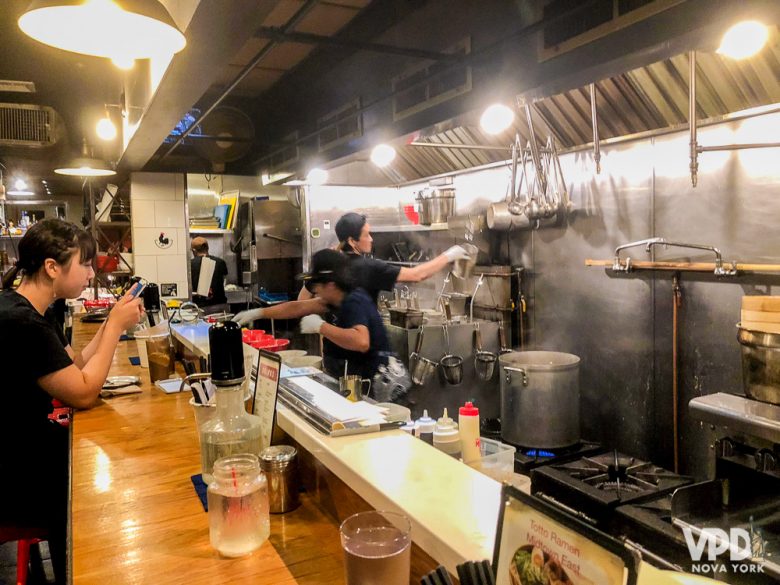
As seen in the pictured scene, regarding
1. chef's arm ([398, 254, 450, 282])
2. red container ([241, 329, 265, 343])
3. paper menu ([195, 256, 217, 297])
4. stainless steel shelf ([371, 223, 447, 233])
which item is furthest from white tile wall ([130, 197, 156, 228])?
red container ([241, 329, 265, 343])

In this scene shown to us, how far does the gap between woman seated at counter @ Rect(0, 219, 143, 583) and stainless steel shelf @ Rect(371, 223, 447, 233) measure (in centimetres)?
363

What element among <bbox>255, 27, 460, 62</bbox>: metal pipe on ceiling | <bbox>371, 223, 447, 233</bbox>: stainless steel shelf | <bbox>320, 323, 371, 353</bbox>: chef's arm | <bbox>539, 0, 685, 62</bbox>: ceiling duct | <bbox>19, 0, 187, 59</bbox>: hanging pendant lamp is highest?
<bbox>255, 27, 460, 62</bbox>: metal pipe on ceiling

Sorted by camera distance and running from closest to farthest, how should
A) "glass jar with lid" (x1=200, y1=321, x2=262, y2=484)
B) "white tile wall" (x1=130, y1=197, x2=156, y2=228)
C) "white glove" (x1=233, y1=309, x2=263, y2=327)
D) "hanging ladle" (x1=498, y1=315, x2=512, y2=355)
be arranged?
"glass jar with lid" (x1=200, y1=321, x2=262, y2=484) → "white glove" (x1=233, y1=309, x2=263, y2=327) → "hanging ladle" (x1=498, y1=315, x2=512, y2=355) → "white tile wall" (x1=130, y1=197, x2=156, y2=228)

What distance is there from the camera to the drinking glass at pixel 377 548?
0.95 metres

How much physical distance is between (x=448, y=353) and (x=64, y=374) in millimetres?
3281

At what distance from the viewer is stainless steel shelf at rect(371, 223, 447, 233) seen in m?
5.69

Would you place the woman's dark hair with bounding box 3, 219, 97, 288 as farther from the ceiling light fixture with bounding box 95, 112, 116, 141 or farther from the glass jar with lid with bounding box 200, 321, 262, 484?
the ceiling light fixture with bounding box 95, 112, 116, 141

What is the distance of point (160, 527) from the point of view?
1.37 metres

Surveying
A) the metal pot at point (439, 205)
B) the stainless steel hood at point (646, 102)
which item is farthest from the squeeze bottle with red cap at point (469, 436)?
the metal pot at point (439, 205)

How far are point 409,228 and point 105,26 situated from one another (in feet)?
15.1

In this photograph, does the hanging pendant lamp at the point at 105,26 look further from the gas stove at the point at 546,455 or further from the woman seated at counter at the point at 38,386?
the gas stove at the point at 546,455

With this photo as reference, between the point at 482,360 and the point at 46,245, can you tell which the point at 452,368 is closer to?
the point at 482,360

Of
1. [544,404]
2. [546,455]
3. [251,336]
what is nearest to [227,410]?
[251,336]

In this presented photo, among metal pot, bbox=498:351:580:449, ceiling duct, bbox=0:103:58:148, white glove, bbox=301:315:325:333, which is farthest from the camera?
ceiling duct, bbox=0:103:58:148
